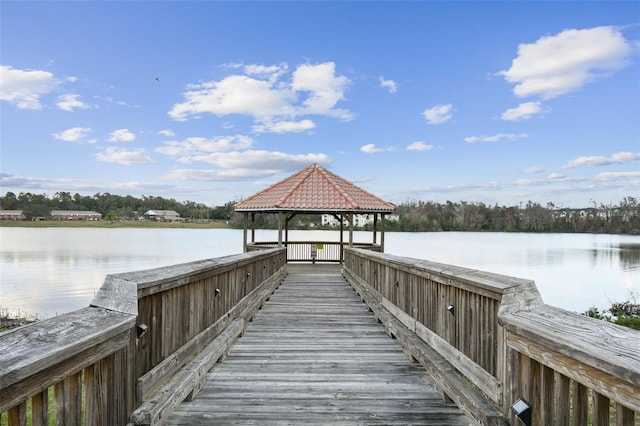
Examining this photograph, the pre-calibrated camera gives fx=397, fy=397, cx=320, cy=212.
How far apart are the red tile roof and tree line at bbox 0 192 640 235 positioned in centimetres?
5035

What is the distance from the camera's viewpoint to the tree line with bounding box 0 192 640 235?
69688 mm

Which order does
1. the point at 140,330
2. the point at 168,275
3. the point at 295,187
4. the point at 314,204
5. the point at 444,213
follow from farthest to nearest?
the point at 444,213, the point at 295,187, the point at 314,204, the point at 168,275, the point at 140,330

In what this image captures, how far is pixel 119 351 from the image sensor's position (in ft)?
7.11

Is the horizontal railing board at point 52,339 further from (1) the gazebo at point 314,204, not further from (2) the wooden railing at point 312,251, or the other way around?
(2) the wooden railing at point 312,251

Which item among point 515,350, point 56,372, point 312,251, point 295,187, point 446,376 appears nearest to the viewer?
point 56,372

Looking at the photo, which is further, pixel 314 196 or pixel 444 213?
pixel 444 213

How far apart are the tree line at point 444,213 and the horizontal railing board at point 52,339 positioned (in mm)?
64377

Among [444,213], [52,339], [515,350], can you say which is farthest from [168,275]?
[444,213]

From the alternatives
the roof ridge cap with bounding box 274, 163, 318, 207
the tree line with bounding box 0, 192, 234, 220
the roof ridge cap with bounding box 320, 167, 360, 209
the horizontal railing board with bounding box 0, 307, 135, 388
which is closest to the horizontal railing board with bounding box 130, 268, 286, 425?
the horizontal railing board with bounding box 0, 307, 135, 388

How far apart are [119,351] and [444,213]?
7728 cm

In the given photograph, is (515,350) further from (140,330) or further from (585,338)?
(140,330)

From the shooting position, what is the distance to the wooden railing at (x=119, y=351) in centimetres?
144

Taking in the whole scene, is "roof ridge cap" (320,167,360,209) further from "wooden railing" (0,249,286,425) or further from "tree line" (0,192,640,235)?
"tree line" (0,192,640,235)

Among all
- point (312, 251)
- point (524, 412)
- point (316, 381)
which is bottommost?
point (316, 381)
